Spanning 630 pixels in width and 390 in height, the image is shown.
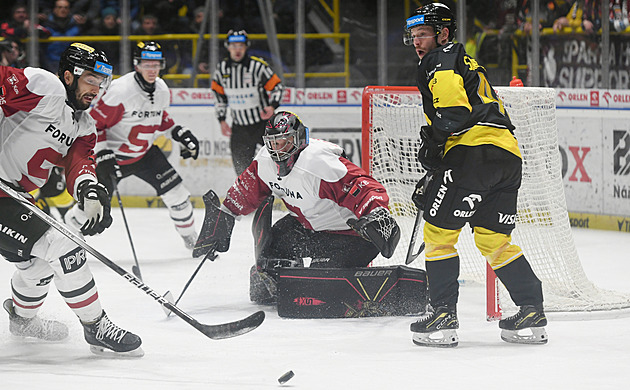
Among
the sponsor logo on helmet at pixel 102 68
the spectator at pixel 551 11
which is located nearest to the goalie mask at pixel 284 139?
the sponsor logo on helmet at pixel 102 68

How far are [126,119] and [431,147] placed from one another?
8.78 ft

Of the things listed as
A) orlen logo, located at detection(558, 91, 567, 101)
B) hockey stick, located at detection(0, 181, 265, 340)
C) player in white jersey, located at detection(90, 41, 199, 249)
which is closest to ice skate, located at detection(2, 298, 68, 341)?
hockey stick, located at detection(0, 181, 265, 340)

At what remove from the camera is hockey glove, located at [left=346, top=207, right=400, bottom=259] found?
3.70 metres

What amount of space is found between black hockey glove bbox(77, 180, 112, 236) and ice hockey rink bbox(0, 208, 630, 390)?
0.47 m

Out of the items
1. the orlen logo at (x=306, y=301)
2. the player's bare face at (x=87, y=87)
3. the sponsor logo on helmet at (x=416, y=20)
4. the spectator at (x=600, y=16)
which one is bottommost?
the orlen logo at (x=306, y=301)

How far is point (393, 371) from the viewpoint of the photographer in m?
3.11

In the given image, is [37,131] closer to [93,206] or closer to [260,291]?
[93,206]

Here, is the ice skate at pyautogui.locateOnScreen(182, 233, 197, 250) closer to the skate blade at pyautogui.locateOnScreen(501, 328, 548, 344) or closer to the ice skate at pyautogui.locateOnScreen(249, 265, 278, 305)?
the ice skate at pyautogui.locateOnScreen(249, 265, 278, 305)

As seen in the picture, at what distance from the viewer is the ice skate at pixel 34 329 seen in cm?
360

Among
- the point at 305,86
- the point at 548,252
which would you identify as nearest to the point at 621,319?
the point at 548,252

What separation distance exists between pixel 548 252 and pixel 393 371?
1.53 m

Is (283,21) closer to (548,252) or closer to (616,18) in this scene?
(616,18)

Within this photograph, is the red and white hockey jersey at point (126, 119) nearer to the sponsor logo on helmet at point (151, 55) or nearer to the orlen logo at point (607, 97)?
the sponsor logo on helmet at point (151, 55)

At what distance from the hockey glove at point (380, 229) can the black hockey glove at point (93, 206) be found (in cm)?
100
